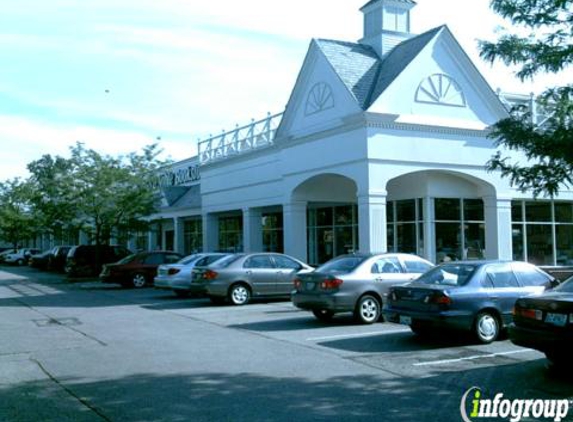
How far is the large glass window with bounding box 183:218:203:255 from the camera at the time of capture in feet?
123

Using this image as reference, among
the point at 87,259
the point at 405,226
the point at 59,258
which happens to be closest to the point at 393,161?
the point at 405,226

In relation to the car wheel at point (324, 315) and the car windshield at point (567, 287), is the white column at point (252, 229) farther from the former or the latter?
the car windshield at point (567, 287)

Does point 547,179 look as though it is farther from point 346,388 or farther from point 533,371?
point 346,388

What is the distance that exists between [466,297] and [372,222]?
9461 millimetres

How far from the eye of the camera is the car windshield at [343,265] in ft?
47.4

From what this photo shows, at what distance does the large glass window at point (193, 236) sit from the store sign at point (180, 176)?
8.09 ft

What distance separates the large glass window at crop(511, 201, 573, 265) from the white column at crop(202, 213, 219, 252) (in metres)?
14.3

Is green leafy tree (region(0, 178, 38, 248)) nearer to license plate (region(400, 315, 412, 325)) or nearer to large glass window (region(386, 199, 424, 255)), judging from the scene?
large glass window (region(386, 199, 424, 255))

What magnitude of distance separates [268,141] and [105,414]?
21.0 meters

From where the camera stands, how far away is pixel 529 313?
8.88 meters

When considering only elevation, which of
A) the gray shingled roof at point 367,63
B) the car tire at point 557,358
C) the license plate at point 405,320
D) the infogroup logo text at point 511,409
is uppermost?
the gray shingled roof at point 367,63

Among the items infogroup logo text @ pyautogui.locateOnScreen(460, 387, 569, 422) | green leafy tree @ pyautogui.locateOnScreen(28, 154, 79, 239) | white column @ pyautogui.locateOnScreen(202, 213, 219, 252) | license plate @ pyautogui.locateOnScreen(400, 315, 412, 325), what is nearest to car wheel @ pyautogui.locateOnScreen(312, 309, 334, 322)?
license plate @ pyautogui.locateOnScreen(400, 315, 412, 325)

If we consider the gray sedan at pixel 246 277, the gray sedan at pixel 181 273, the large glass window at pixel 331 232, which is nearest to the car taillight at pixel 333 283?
the gray sedan at pixel 246 277

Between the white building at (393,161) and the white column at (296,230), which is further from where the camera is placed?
the white column at (296,230)
